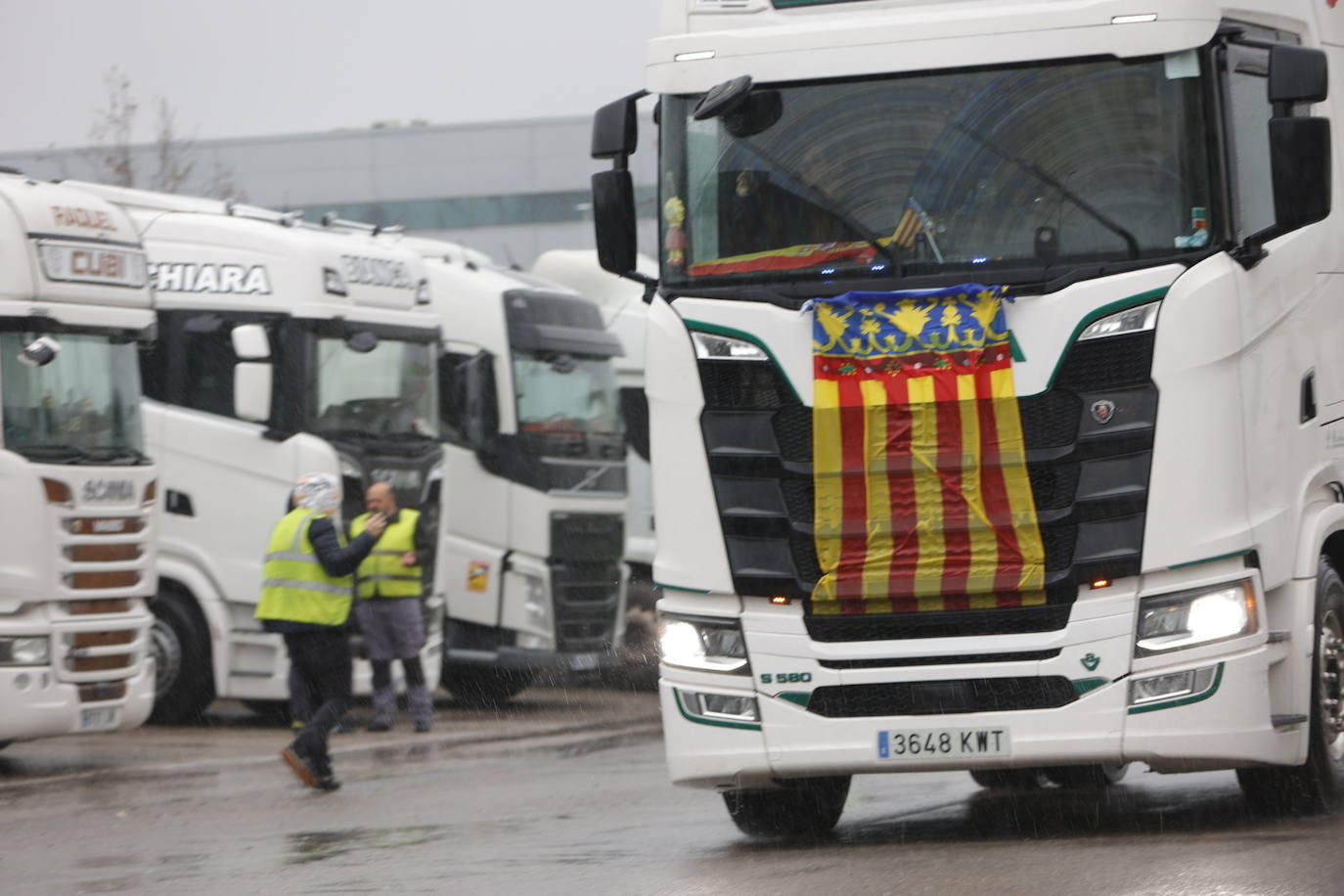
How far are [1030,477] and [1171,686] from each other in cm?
93

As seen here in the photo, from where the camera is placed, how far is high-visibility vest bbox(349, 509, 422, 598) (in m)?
17.7

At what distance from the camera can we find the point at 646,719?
19.5m

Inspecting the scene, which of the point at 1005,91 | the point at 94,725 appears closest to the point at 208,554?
the point at 94,725

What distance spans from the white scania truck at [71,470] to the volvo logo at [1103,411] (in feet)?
25.0

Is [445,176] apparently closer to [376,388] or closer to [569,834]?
[376,388]

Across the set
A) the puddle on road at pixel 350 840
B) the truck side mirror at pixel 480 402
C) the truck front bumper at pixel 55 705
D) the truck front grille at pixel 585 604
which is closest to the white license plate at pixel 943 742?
the puddle on road at pixel 350 840

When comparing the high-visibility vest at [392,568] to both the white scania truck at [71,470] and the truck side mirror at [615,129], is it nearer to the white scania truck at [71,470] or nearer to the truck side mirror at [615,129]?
the white scania truck at [71,470]

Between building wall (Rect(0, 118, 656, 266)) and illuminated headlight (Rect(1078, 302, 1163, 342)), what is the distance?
39783mm

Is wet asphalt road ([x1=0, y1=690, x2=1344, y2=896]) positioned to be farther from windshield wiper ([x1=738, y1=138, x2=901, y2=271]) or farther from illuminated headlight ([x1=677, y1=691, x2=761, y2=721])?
windshield wiper ([x1=738, y1=138, x2=901, y2=271])

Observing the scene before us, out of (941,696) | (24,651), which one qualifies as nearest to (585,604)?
(24,651)

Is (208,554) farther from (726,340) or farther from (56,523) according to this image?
(726,340)

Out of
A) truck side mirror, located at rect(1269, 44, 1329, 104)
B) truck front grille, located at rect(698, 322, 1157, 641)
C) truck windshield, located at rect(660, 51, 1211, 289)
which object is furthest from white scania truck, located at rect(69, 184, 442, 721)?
truck side mirror, located at rect(1269, 44, 1329, 104)

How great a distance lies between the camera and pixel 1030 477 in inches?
345

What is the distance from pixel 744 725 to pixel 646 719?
1047 centimetres
